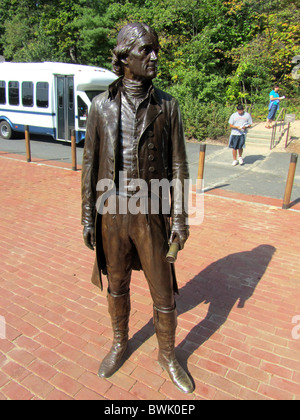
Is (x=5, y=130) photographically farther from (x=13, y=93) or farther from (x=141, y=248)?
(x=141, y=248)

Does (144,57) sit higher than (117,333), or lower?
higher

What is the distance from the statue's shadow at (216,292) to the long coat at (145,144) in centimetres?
124

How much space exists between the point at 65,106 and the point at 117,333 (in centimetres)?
1202

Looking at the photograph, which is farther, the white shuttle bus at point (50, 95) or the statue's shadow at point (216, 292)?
the white shuttle bus at point (50, 95)

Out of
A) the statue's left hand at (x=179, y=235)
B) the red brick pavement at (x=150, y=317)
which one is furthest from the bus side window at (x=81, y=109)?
the statue's left hand at (x=179, y=235)

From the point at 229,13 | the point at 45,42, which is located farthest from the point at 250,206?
the point at 45,42

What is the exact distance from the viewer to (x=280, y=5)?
21.6 metres

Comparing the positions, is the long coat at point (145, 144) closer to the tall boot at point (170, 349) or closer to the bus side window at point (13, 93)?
the tall boot at point (170, 349)

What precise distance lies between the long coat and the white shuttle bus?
10871 millimetres

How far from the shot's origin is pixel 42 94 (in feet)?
45.3

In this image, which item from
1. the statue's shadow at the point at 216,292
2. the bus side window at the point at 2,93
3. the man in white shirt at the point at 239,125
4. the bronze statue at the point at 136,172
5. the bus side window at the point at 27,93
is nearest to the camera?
the bronze statue at the point at 136,172

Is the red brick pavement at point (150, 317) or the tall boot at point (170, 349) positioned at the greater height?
the tall boot at point (170, 349)

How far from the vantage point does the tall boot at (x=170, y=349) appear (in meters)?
2.52

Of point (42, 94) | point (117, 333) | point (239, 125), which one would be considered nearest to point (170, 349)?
point (117, 333)
